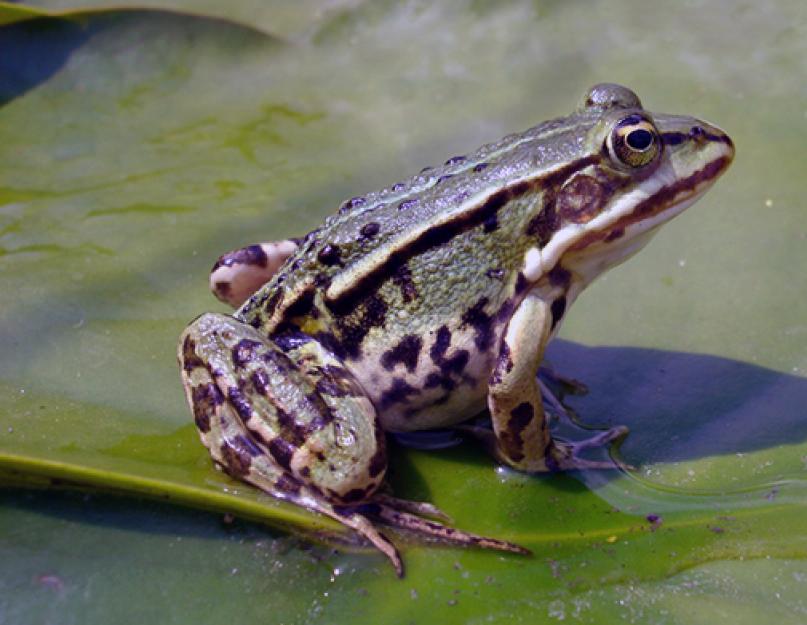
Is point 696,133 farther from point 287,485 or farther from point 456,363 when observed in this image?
point 287,485

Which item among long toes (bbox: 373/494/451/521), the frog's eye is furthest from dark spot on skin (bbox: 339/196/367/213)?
long toes (bbox: 373/494/451/521)

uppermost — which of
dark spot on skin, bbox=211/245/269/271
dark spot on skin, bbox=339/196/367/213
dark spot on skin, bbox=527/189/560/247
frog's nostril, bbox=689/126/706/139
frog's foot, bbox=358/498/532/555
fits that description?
frog's nostril, bbox=689/126/706/139

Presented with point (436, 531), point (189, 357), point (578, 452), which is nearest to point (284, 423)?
point (189, 357)

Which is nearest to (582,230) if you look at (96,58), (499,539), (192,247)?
(499,539)

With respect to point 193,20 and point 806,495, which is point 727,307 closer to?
point 806,495

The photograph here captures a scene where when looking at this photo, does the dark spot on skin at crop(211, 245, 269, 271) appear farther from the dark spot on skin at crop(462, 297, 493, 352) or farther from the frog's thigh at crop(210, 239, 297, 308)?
the dark spot on skin at crop(462, 297, 493, 352)

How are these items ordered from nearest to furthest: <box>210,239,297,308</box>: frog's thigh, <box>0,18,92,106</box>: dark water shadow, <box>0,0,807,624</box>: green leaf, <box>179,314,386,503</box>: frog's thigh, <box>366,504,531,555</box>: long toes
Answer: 1. <box>0,0,807,624</box>: green leaf
2. <box>366,504,531,555</box>: long toes
3. <box>179,314,386,503</box>: frog's thigh
4. <box>210,239,297,308</box>: frog's thigh
5. <box>0,18,92,106</box>: dark water shadow
